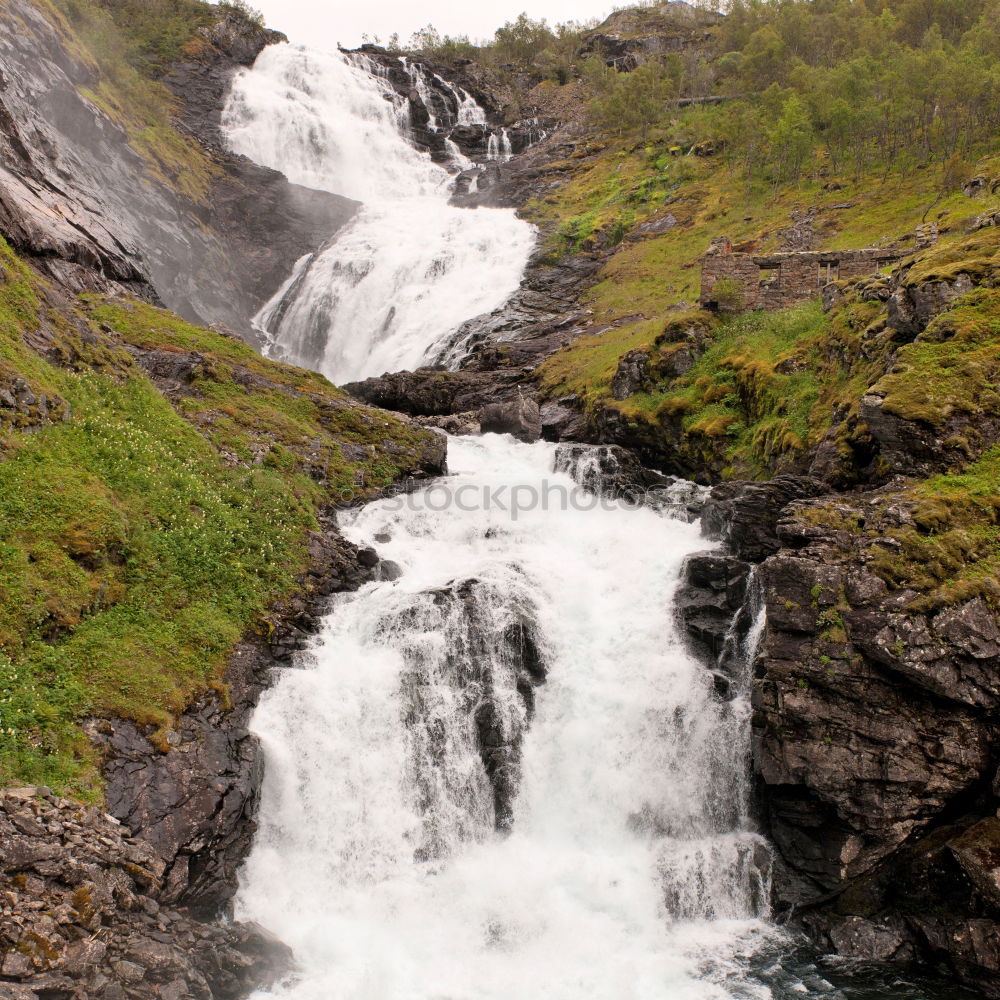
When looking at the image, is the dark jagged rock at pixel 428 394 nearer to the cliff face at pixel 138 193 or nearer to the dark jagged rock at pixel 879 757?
the cliff face at pixel 138 193

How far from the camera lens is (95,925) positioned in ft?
33.4

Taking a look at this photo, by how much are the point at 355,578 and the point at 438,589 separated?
106 inches

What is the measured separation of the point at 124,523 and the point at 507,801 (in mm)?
10534

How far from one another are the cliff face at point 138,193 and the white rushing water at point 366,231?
118 inches

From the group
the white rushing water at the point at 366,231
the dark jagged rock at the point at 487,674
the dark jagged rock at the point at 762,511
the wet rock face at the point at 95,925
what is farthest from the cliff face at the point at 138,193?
the dark jagged rock at the point at 762,511

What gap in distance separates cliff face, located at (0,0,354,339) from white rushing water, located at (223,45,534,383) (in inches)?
118

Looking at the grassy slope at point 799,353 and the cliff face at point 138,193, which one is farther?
the cliff face at point 138,193

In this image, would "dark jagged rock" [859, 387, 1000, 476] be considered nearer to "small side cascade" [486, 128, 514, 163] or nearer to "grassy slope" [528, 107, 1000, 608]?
"grassy slope" [528, 107, 1000, 608]

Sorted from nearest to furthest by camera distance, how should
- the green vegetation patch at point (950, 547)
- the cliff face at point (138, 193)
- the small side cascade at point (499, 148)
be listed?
1. the green vegetation patch at point (950, 547)
2. the cliff face at point (138, 193)
3. the small side cascade at point (499, 148)

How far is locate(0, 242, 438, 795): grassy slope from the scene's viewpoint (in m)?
12.9

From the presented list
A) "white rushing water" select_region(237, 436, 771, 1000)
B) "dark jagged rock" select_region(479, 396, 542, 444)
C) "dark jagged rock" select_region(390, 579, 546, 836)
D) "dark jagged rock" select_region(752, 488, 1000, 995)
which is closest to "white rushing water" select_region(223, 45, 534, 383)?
"dark jagged rock" select_region(479, 396, 542, 444)

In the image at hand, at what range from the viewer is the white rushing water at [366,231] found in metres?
45.8

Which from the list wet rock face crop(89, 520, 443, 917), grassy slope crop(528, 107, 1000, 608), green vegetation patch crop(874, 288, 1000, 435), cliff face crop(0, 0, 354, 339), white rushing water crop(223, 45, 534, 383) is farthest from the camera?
white rushing water crop(223, 45, 534, 383)

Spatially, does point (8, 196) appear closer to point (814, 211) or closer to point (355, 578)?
point (355, 578)
